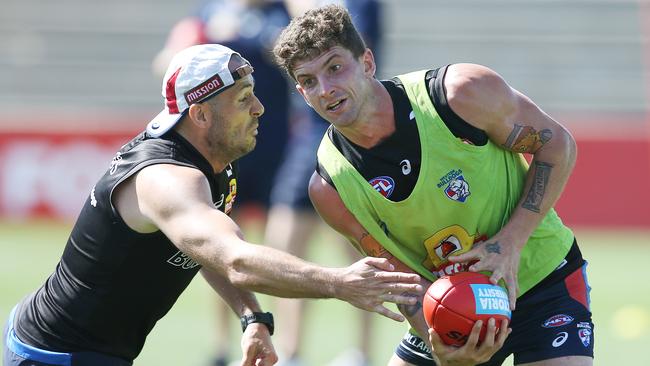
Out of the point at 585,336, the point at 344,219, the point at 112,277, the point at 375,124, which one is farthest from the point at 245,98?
the point at 585,336

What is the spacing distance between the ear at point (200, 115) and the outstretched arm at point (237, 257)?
42cm

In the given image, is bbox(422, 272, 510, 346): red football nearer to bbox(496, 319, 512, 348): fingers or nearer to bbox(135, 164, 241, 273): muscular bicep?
bbox(496, 319, 512, 348): fingers

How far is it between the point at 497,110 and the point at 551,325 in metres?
1.04

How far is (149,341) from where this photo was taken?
344 inches

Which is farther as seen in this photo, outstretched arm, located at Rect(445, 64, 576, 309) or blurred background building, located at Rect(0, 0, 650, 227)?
blurred background building, located at Rect(0, 0, 650, 227)

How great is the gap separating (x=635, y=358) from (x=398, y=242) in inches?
141

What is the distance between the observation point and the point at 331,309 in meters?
10.3

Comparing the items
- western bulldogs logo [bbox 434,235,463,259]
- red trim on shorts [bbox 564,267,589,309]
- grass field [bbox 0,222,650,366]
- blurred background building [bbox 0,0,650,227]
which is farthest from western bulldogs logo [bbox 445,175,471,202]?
blurred background building [bbox 0,0,650,227]

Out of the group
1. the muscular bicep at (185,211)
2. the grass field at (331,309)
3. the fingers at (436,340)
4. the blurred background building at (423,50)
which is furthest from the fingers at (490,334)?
the blurred background building at (423,50)

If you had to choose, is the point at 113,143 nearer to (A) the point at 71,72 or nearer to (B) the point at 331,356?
(A) the point at 71,72

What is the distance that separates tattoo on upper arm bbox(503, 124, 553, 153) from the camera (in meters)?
5.19

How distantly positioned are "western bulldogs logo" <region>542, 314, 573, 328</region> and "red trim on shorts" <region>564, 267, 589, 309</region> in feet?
0.43

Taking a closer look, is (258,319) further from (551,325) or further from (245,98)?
(551,325)

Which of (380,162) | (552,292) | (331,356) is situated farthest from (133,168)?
(331,356)
